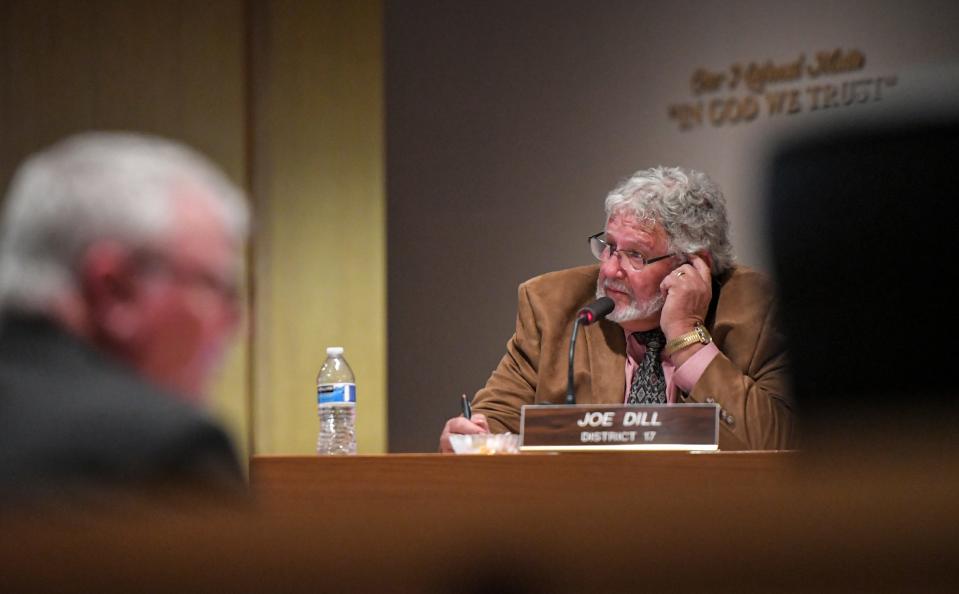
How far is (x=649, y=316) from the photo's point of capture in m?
2.64

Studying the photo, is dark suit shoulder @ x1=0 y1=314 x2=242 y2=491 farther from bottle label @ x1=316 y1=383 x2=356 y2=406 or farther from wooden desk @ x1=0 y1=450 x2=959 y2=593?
bottle label @ x1=316 y1=383 x2=356 y2=406

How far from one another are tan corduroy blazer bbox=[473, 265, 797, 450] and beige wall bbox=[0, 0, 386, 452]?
1788mm

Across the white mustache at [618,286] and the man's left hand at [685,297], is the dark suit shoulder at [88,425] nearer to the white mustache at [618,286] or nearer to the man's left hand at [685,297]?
the man's left hand at [685,297]

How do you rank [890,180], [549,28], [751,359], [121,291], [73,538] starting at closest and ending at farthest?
[73,538]
[890,180]
[121,291]
[751,359]
[549,28]

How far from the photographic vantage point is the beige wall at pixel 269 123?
443cm

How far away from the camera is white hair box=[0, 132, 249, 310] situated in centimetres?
61

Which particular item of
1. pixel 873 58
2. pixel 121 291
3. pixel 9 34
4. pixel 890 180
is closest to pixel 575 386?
pixel 873 58

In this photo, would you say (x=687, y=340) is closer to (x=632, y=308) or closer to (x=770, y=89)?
(x=632, y=308)

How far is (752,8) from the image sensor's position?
3895 millimetres

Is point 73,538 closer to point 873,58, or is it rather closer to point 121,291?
point 121,291

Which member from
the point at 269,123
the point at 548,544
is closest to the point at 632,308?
the point at 269,123

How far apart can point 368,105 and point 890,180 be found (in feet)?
13.7

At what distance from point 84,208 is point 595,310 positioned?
2.01 metres

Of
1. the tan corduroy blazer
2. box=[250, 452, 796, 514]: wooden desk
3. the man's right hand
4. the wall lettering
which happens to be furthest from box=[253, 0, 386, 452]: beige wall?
box=[250, 452, 796, 514]: wooden desk
